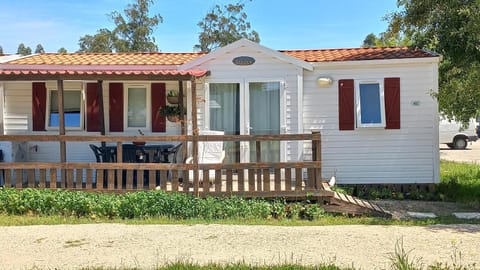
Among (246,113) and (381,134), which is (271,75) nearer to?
(246,113)

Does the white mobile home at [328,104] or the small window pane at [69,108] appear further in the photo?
the small window pane at [69,108]

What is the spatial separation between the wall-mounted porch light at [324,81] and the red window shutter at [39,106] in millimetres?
6087

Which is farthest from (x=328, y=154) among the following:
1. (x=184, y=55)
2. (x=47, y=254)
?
(x=47, y=254)

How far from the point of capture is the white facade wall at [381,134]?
9922 millimetres

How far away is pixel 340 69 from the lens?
395 inches

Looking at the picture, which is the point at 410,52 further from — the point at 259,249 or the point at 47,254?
the point at 47,254

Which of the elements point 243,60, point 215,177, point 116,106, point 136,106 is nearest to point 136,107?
point 136,106

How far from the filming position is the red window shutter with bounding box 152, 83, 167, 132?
414 inches

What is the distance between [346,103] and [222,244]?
17.5ft

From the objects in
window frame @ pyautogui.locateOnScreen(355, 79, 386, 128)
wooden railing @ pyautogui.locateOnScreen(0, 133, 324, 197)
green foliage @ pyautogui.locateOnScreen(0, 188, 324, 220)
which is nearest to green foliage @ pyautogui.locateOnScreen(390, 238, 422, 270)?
green foliage @ pyautogui.locateOnScreen(0, 188, 324, 220)

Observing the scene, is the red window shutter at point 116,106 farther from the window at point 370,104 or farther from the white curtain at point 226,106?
the window at point 370,104

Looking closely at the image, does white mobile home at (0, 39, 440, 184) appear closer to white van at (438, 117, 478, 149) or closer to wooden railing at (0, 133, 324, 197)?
wooden railing at (0, 133, 324, 197)

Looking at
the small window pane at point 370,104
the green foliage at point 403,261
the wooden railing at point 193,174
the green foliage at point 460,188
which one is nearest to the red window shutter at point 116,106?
the wooden railing at point 193,174

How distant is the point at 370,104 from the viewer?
10.0m
